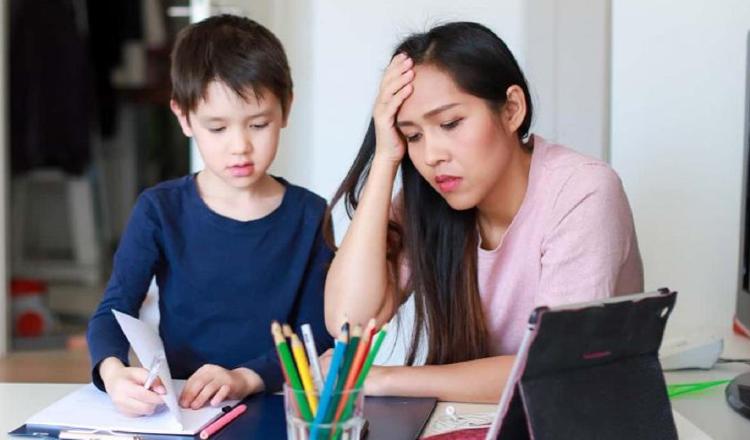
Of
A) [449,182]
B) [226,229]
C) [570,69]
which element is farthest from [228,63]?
[570,69]

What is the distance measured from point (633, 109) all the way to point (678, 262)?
31 centimetres

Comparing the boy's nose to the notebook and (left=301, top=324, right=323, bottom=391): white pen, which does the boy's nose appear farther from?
(left=301, top=324, right=323, bottom=391): white pen

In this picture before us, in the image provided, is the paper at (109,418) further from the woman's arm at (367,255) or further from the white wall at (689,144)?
the white wall at (689,144)

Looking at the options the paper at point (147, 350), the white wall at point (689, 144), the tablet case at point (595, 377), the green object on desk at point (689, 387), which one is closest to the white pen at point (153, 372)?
the paper at point (147, 350)

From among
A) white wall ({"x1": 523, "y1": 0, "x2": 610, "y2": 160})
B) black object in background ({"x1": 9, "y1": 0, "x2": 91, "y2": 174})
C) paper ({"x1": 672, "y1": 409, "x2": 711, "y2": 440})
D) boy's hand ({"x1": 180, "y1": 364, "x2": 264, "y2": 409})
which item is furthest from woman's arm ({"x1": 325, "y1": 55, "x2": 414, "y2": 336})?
black object in background ({"x1": 9, "y1": 0, "x2": 91, "y2": 174})

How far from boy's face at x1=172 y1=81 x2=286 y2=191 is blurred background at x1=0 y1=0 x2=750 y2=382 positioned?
35 centimetres

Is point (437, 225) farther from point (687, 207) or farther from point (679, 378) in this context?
point (687, 207)

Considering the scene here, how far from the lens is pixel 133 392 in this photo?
1.04 meters

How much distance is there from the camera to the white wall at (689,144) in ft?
6.27

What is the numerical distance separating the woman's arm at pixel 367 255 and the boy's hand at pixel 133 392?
34 cm

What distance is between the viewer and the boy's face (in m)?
1.32

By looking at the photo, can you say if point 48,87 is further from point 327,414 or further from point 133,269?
point 327,414

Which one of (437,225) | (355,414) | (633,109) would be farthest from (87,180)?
(355,414)

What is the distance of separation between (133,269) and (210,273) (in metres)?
0.10
